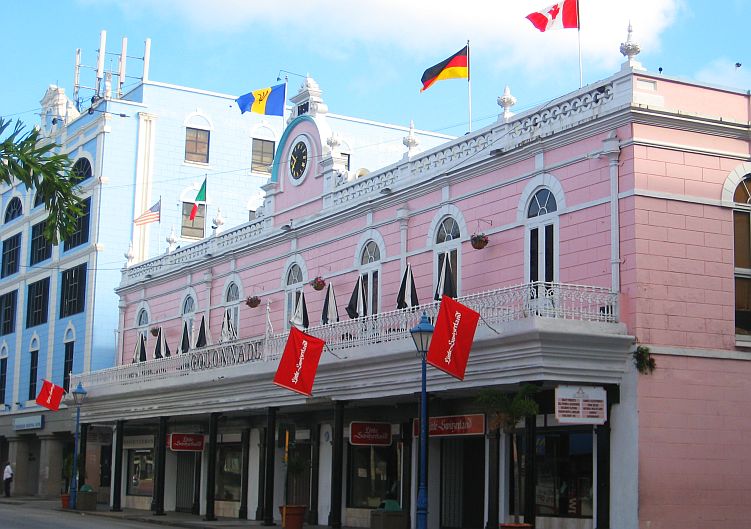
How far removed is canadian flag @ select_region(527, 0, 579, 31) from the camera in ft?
73.0

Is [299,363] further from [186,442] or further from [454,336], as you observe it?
[186,442]

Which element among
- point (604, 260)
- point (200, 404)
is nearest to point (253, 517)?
point (200, 404)

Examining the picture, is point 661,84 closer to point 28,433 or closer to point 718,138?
point 718,138

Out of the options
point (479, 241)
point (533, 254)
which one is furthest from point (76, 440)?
point (533, 254)

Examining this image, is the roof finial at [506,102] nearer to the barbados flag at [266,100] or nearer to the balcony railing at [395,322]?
the balcony railing at [395,322]

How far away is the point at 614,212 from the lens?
67.4ft

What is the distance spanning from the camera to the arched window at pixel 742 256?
2091 cm

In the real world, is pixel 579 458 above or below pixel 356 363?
below

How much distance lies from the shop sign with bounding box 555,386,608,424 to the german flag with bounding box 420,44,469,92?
28.2 feet

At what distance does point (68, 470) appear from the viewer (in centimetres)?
4047

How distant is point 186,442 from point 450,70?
1518 cm

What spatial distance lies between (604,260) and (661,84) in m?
3.35

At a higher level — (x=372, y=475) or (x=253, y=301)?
(x=253, y=301)

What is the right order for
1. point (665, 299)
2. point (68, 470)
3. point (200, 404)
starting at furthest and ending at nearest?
point (68, 470) < point (200, 404) < point (665, 299)
